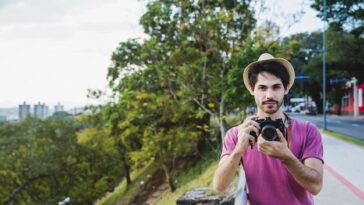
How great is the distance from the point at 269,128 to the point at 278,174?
0.30m

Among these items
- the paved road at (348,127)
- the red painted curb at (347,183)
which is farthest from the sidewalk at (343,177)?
the paved road at (348,127)

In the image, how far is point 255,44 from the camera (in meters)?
16.7

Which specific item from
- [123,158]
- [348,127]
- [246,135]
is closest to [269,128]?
[246,135]

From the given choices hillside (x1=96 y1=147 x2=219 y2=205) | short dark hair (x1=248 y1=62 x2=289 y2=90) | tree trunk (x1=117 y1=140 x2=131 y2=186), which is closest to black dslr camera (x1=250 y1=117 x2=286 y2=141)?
short dark hair (x1=248 y1=62 x2=289 y2=90)

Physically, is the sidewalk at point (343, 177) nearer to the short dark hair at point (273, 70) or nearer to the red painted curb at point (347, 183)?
the red painted curb at point (347, 183)

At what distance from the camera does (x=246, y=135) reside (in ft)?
7.08

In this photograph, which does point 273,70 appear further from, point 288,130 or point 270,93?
point 288,130

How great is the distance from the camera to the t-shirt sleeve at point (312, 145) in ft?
7.40

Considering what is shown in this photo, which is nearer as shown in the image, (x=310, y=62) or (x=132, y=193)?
(x=132, y=193)

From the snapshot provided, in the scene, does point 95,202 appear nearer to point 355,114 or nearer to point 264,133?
point 355,114

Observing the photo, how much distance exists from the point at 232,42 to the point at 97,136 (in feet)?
51.0

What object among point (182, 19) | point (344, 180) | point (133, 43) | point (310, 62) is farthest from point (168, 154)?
point (310, 62)

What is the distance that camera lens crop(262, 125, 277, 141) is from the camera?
2062 millimetres

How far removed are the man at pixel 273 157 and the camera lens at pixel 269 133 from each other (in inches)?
2.2
